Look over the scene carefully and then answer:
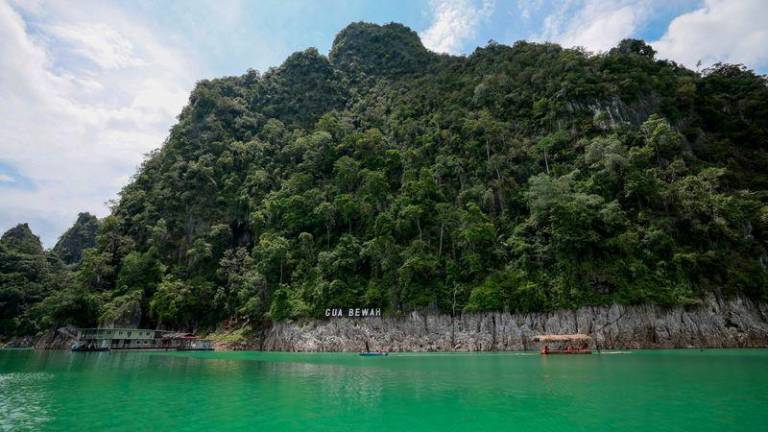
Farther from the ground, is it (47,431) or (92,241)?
(92,241)

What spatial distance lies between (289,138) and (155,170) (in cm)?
2537

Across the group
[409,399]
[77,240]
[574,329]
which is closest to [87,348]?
[409,399]

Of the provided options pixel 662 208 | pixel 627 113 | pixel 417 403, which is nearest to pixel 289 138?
pixel 627 113

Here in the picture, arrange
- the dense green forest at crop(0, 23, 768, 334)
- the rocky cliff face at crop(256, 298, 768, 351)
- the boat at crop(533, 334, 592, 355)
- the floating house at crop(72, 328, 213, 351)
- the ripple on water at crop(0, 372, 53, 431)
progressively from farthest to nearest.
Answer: the floating house at crop(72, 328, 213, 351) < the dense green forest at crop(0, 23, 768, 334) < the rocky cliff face at crop(256, 298, 768, 351) < the boat at crop(533, 334, 592, 355) < the ripple on water at crop(0, 372, 53, 431)

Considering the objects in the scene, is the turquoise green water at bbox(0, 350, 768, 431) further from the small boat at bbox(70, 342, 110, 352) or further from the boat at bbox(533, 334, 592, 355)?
the small boat at bbox(70, 342, 110, 352)

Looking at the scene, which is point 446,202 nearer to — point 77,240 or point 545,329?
point 545,329

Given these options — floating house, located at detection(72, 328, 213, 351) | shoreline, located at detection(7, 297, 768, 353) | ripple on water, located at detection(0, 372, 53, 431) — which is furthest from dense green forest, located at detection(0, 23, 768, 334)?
ripple on water, located at detection(0, 372, 53, 431)

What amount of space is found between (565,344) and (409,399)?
26136mm

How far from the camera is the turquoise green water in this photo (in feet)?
39.6

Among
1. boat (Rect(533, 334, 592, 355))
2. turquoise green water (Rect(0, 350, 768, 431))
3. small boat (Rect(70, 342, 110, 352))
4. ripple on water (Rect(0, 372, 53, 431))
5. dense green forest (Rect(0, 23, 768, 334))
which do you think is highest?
dense green forest (Rect(0, 23, 768, 334))

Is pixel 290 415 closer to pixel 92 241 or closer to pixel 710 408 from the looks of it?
pixel 710 408

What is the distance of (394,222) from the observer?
4903 cm

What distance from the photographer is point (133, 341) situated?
5209 centimetres

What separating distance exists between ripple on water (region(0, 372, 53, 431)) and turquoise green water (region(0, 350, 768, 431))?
0.13 feet
